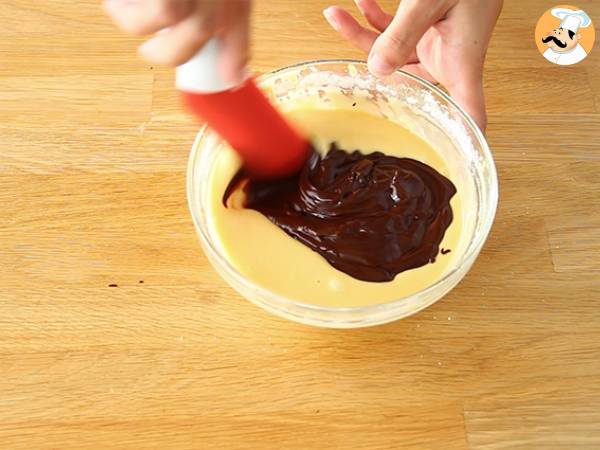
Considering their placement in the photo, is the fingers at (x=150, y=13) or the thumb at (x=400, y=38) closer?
the fingers at (x=150, y=13)

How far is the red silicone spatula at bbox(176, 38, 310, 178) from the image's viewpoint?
3.71ft

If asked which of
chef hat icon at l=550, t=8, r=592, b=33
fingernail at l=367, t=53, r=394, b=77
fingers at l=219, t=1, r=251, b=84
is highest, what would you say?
fingers at l=219, t=1, r=251, b=84

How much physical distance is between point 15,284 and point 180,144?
0.45 meters

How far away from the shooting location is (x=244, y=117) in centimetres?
125

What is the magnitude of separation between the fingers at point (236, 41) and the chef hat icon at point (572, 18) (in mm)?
1006

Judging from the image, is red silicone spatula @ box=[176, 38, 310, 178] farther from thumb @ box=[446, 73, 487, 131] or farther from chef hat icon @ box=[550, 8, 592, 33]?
chef hat icon @ box=[550, 8, 592, 33]

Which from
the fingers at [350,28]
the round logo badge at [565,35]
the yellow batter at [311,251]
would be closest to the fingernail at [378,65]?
the yellow batter at [311,251]

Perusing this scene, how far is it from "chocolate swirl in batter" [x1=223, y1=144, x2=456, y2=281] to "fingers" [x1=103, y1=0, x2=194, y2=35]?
47 centimetres

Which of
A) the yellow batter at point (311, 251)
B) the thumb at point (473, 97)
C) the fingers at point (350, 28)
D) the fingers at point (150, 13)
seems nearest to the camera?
the fingers at point (150, 13)

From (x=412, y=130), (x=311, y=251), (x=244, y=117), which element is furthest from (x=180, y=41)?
(x=412, y=130)

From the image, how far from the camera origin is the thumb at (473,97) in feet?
5.01

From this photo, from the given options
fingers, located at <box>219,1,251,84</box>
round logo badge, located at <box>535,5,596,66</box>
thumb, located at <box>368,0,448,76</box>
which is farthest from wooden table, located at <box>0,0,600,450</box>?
fingers, located at <box>219,1,251,84</box>

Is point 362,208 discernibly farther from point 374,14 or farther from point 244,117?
point 374,14

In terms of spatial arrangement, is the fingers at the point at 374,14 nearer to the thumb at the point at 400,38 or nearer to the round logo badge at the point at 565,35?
the thumb at the point at 400,38
